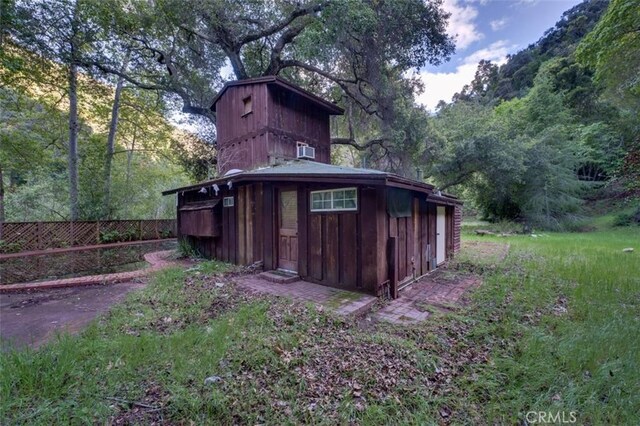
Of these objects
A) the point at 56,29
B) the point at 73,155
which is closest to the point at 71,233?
the point at 73,155

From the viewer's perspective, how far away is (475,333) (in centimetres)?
334

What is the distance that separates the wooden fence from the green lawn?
33.6 ft

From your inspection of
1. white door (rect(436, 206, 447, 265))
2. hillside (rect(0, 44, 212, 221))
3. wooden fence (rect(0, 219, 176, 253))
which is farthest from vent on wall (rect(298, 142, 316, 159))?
wooden fence (rect(0, 219, 176, 253))

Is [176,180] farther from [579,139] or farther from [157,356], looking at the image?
[579,139]

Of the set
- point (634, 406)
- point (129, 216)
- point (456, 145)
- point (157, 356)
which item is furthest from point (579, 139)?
point (129, 216)

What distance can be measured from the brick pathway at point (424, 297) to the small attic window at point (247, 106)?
704 centimetres

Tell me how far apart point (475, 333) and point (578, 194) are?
70.3 feet

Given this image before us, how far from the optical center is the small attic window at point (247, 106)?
27.7 ft

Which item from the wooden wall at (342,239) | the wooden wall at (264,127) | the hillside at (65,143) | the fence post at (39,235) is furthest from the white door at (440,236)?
the fence post at (39,235)

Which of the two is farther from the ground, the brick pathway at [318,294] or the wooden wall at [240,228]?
the wooden wall at [240,228]

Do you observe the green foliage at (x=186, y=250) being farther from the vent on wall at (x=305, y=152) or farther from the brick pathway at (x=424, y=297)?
the brick pathway at (x=424, y=297)

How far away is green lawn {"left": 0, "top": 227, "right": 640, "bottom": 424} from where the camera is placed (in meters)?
2.07

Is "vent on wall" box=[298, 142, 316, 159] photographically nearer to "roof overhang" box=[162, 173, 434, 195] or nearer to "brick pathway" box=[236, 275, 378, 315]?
"roof overhang" box=[162, 173, 434, 195]

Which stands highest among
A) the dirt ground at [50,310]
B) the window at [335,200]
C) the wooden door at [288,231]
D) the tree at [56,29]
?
the tree at [56,29]
